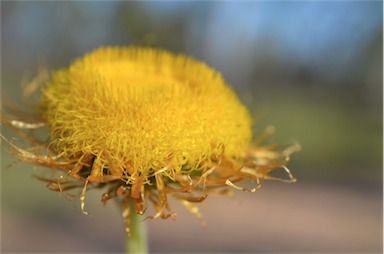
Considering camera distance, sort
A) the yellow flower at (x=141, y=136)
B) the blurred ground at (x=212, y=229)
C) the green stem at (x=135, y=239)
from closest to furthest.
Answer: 1. the yellow flower at (x=141, y=136)
2. the green stem at (x=135, y=239)
3. the blurred ground at (x=212, y=229)

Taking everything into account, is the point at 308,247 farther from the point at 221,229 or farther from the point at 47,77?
the point at 47,77

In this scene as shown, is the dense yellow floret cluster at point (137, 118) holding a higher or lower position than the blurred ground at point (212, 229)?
lower

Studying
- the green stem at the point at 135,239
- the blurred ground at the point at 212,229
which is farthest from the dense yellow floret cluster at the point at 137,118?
the blurred ground at the point at 212,229

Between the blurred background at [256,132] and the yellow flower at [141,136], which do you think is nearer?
the yellow flower at [141,136]

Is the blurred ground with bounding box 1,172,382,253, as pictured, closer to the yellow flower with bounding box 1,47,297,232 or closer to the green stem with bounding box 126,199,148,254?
the green stem with bounding box 126,199,148,254

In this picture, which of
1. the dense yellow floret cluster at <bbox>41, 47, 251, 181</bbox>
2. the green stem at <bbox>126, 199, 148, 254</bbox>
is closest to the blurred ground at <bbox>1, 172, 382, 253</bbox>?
the green stem at <bbox>126, 199, 148, 254</bbox>

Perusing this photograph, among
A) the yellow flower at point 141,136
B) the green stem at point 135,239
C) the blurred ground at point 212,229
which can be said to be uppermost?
the blurred ground at point 212,229

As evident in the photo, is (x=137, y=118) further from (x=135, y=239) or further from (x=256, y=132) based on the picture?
(x=256, y=132)

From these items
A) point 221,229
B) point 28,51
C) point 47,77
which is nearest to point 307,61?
point 28,51

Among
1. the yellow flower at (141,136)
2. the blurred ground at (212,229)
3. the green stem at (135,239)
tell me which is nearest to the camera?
the yellow flower at (141,136)

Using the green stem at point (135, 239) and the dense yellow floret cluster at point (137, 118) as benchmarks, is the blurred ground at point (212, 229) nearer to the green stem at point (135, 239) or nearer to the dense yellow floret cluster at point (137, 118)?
the green stem at point (135, 239)
